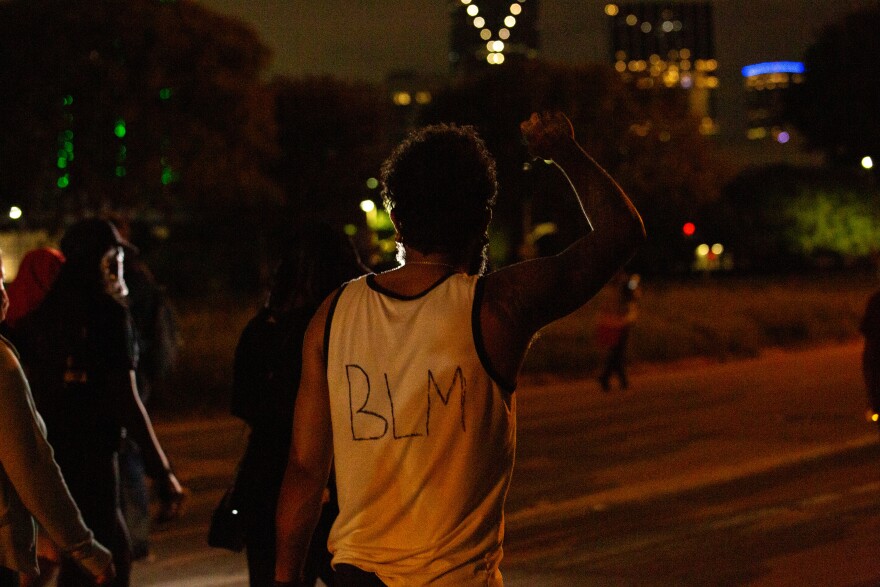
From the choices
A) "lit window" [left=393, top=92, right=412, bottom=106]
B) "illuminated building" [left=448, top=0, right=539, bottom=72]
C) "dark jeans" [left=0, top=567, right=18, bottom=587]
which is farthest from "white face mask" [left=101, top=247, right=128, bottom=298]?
"illuminated building" [left=448, top=0, right=539, bottom=72]

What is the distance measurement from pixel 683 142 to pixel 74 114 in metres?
25.8

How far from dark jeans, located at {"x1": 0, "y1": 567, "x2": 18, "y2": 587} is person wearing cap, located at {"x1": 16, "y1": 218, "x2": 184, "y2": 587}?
1.01 metres

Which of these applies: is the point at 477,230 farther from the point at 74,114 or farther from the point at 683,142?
the point at 683,142

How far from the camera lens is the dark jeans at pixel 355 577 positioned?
2523 mm

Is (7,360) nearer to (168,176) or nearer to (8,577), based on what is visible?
(8,577)

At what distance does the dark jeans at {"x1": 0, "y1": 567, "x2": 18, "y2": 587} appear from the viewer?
11.1 ft

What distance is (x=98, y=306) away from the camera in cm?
458

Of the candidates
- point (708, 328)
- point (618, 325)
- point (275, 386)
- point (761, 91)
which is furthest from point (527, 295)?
point (761, 91)

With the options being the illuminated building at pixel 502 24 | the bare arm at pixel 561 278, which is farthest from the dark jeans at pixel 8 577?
the illuminated building at pixel 502 24

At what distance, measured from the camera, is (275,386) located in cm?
406

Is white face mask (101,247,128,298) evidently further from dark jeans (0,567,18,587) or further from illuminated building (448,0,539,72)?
illuminated building (448,0,539,72)

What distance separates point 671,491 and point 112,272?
559cm

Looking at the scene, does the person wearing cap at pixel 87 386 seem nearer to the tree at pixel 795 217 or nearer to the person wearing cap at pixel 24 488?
the person wearing cap at pixel 24 488

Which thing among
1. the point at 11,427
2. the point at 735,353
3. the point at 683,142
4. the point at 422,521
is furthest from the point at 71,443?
the point at 683,142
